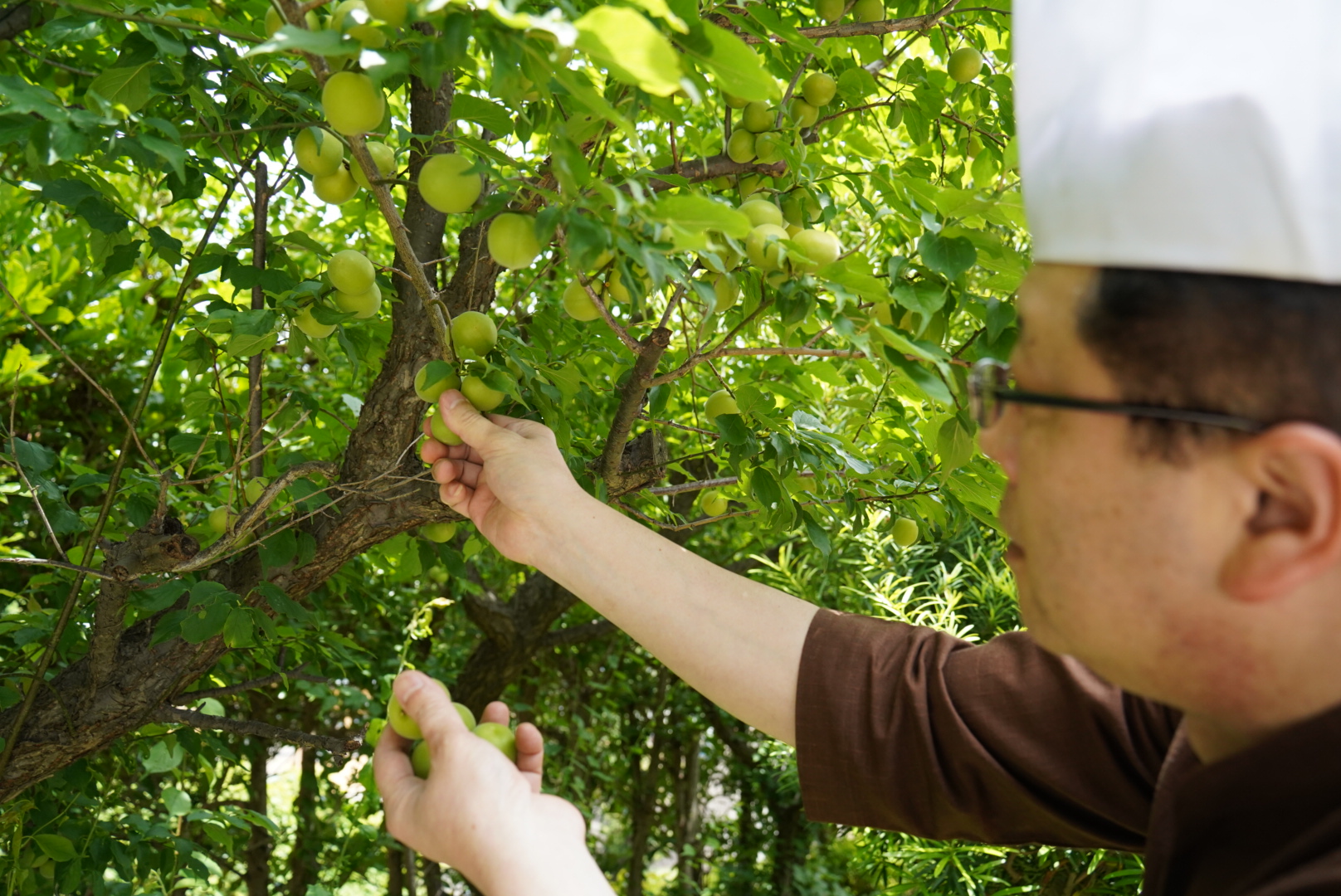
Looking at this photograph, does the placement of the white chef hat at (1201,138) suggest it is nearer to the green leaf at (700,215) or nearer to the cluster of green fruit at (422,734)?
the green leaf at (700,215)

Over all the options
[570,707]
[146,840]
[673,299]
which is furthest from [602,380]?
[570,707]

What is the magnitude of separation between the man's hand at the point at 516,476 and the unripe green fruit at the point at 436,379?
2 cm

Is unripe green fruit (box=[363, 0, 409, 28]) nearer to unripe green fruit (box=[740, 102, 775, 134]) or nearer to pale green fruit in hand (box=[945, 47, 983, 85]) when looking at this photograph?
unripe green fruit (box=[740, 102, 775, 134])

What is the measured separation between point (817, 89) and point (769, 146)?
0.81 feet

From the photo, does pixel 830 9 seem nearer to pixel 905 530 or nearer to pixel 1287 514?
pixel 905 530

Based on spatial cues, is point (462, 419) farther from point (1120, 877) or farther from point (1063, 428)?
point (1120, 877)

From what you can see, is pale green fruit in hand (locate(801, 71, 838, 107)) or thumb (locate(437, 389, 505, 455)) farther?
pale green fruit in hand (locate(801, 71, 838, 107))

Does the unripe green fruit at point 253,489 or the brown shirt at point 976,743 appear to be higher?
the unripe green fruit at point 253,489

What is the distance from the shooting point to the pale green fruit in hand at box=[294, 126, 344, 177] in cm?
159

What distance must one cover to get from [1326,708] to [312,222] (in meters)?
3.34

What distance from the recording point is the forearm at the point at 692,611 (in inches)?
61.9

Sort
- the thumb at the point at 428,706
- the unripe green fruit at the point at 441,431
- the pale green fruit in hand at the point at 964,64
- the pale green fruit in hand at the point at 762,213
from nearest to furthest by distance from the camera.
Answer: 1. the thumb at the point at 428,706
2. the pale green fruit in hand at the point at 762,213
3. the unripe green fruit at the point at 441,431
4. the pale green fruit in hand at the point at 964,64

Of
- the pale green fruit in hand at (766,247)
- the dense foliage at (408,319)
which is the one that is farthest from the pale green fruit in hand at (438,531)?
the pale green fruit in hand at (766,247)

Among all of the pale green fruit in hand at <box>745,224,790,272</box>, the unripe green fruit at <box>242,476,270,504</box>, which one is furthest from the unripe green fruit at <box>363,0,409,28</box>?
the unripe green fruit at <box>242,476,270,504</box>
